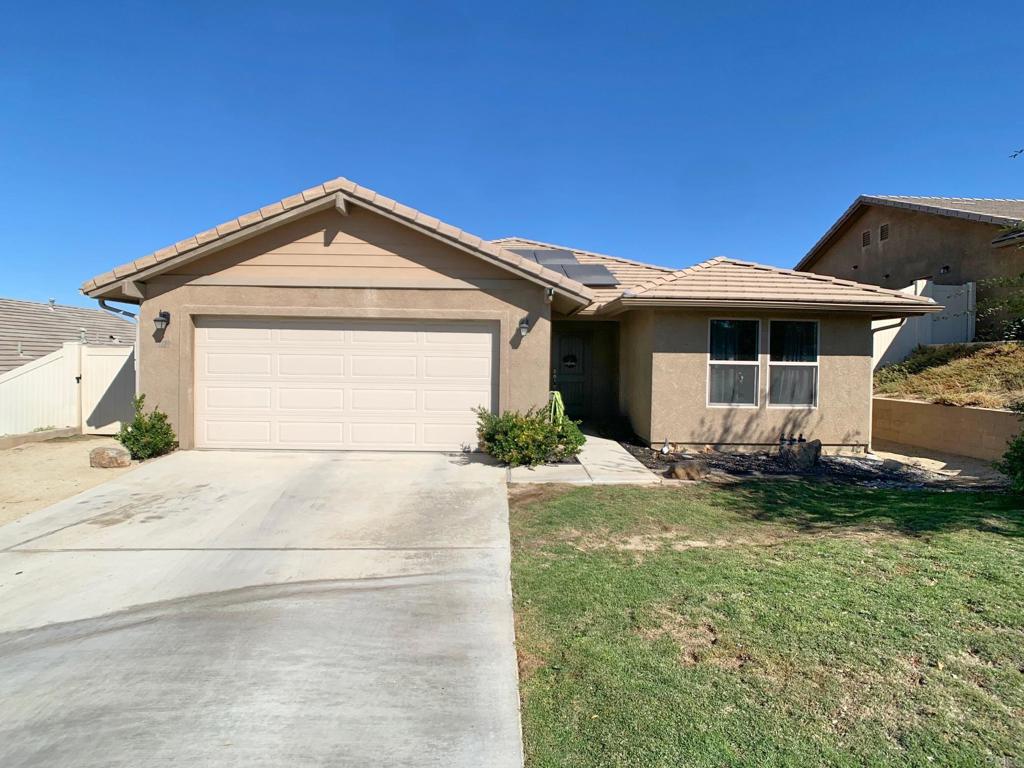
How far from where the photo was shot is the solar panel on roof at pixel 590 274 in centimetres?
1241

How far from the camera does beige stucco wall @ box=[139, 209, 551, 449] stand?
8945 mm

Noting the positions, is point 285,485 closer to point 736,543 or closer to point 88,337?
point 736,543

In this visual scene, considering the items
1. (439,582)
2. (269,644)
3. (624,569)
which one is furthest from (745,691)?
(269,644)

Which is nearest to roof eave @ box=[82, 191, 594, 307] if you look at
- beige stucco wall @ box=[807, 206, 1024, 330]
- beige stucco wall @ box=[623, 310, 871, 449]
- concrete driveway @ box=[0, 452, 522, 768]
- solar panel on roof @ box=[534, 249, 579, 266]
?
beige stucco wall @ box=[623, 310, 871, 449]

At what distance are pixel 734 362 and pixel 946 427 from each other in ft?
14.2

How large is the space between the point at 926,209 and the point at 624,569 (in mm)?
19489

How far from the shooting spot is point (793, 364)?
33.8 feet

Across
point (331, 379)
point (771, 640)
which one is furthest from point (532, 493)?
point (331, 379)

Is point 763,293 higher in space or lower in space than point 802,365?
higher

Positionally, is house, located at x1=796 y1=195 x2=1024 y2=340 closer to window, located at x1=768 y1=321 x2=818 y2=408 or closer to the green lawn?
window, located at x1=768 y1=321 x2=818 y2=408

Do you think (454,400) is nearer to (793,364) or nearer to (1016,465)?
(793,364)

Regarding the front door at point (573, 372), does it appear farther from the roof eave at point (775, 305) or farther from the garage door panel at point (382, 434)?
the garage door panel at point (382, 434)

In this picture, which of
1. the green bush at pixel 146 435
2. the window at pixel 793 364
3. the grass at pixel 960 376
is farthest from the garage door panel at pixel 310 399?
the grass at pixel 960 376

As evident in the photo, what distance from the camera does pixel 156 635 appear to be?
3.54 meters
